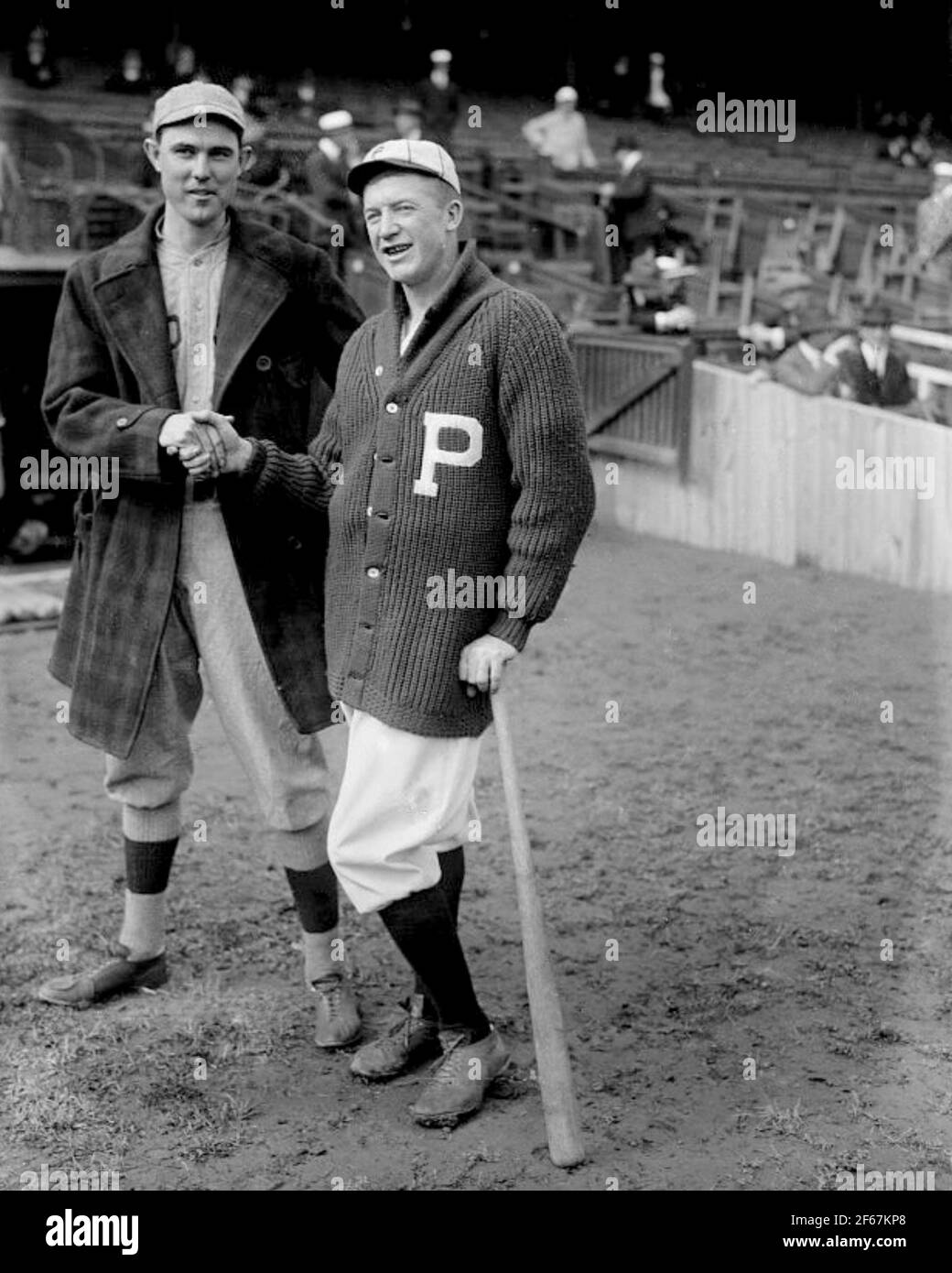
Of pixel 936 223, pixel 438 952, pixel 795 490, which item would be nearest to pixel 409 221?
pixel 438 952

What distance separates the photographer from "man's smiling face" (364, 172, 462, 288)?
9.80 ft

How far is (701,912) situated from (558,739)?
1.85m

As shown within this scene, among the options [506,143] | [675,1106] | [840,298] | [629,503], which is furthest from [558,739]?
[506,143]

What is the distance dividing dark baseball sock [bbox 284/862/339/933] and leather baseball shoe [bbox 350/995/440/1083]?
298 mm

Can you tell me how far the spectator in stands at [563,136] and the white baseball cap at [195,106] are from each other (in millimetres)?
14070

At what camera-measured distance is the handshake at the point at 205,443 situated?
3.22 metres

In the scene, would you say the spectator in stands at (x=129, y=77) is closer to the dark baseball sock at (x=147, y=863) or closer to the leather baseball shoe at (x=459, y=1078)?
the dark baseball sock at (x=147, y=863)

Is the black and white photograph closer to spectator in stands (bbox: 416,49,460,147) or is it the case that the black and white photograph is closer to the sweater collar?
the sweater collar

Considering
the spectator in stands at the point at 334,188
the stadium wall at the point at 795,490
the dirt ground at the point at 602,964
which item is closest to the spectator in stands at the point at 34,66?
the spectator in stands at the point at 334,188

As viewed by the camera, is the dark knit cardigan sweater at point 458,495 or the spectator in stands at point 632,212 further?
the spectator in stands at point 632,212

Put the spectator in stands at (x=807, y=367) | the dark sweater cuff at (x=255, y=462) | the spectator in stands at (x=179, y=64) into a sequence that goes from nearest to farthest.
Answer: the dark sweater cuff at (x=255, y=462)
the spectator in stands at (x=807, y=367)
the spectator in stands at (x=179, y=64)

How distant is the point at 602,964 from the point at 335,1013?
Result: 767 millimetres

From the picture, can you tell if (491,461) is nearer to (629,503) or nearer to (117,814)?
(117,814)

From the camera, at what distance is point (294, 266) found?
3.57 metres
